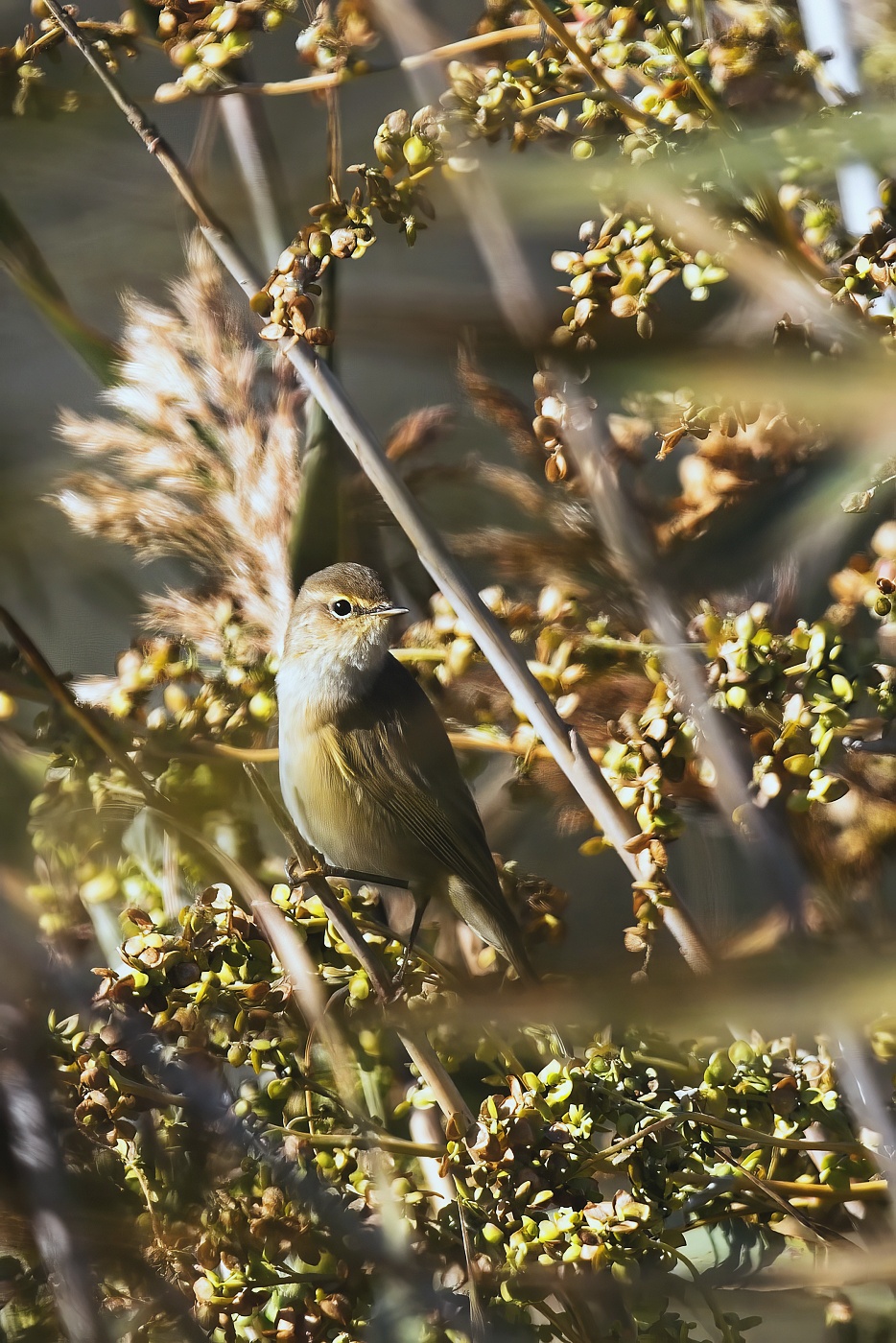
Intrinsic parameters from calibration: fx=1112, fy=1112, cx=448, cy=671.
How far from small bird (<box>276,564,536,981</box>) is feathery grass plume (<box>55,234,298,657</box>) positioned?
0.04 meters

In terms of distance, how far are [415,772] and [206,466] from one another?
282 mm

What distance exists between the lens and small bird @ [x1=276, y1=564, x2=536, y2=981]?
0.81 metres

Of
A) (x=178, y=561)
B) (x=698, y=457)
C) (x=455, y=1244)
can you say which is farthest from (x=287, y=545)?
(x=455, y=1244)

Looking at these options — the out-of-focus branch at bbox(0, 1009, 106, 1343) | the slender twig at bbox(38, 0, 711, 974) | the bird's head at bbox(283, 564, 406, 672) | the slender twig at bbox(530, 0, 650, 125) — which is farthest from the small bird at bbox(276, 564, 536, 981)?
the slender twig at bbox(530, 0, 650, 125)

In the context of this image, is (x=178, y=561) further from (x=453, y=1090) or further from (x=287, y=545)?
(x=453, y=1090)

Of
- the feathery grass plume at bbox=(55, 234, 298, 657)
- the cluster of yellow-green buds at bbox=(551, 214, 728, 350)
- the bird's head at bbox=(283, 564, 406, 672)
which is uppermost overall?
the cluster of yellow-green buds at bbox=(551, 214, 728, 350)

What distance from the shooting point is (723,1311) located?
2.06ft

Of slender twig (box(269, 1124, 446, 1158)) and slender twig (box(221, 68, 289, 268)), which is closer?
slender twig (box(269, 1124, 446, 1158))

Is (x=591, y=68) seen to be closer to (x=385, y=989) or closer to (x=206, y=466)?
(x=206, y=466)

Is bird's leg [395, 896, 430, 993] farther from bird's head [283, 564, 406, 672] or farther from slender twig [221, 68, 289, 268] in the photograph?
slender twig [221, 68, 289, 268]

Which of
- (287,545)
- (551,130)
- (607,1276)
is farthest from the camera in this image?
(287,545)

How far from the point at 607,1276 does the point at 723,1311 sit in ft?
0.23

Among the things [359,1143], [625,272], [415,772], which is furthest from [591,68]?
[359,1143]

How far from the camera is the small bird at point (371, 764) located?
0.81 metres
